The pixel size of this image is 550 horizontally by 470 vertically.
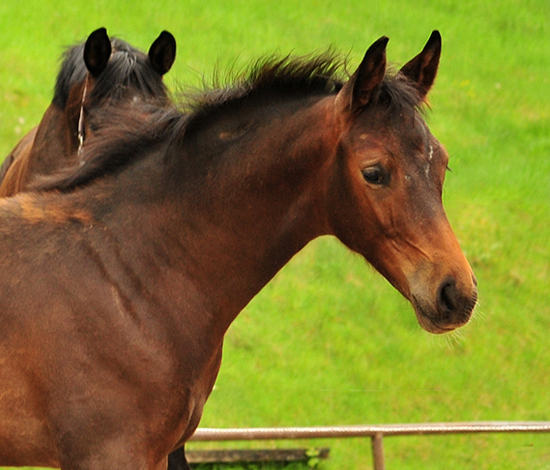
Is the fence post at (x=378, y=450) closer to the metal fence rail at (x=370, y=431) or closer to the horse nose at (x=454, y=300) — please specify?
the metal fence rail at (x=370, y=431)

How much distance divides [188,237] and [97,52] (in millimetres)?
2182

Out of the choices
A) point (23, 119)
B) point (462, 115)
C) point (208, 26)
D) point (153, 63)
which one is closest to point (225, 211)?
point (153, 63)

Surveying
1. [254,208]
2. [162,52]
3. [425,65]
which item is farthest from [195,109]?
[162,52]

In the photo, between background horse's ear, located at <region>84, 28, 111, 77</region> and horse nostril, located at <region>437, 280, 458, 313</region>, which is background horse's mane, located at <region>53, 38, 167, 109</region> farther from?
horse nostril, located at <region>437, 280, 458, 313</region>

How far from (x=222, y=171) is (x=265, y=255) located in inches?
13.4

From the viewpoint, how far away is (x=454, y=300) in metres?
2.69

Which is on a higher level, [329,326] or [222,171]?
[222,171]

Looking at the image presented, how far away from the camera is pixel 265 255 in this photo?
123 inches

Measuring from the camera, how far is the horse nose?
2.69 meters

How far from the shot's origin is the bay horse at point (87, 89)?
482 cm

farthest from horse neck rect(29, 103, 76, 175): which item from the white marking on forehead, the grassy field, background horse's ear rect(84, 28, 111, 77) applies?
the white marking on forehead

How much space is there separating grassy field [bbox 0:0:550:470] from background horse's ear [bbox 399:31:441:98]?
89 centimetres

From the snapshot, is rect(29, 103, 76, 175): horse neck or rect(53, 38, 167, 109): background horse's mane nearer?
rect(53, 38, 167, 109): background horse's mane

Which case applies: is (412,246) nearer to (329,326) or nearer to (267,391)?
(267,391)
